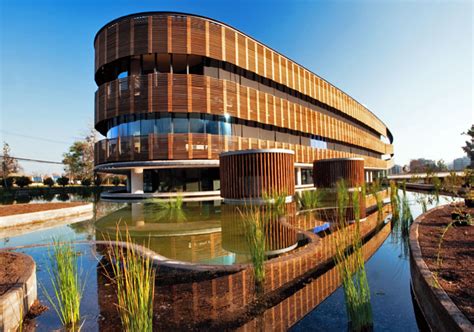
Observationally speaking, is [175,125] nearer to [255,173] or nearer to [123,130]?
[123,130]

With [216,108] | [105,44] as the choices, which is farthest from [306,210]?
[105,44]

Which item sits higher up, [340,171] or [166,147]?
[166,147]

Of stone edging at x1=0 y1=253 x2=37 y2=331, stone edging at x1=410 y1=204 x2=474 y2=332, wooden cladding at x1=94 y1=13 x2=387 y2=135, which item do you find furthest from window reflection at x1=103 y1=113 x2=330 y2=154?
stone edging at x1=410 y1=204 x2=474 y2=332

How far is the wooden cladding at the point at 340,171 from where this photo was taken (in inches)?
671

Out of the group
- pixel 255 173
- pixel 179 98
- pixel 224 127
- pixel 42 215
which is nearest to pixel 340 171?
pixel 255 173

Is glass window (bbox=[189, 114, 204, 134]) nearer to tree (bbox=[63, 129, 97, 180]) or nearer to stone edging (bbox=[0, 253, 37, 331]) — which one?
stone edging (bbox=[0, 253, 37, 331])

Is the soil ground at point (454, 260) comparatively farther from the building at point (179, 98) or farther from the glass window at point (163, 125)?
the glass window at point (163, 125)

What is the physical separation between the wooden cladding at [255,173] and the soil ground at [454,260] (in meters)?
6.86

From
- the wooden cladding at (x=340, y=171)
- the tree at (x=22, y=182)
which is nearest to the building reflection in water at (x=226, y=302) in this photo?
the wooden cladding at (x=340, y=171)

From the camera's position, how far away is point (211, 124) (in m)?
17.7

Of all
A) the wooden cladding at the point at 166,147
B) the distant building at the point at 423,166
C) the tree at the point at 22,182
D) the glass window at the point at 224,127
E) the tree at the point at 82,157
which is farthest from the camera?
the tree at the point at 82,157

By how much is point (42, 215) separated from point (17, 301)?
9.33 meters

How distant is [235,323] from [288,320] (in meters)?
0.60

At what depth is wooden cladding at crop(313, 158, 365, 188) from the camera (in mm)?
17031
